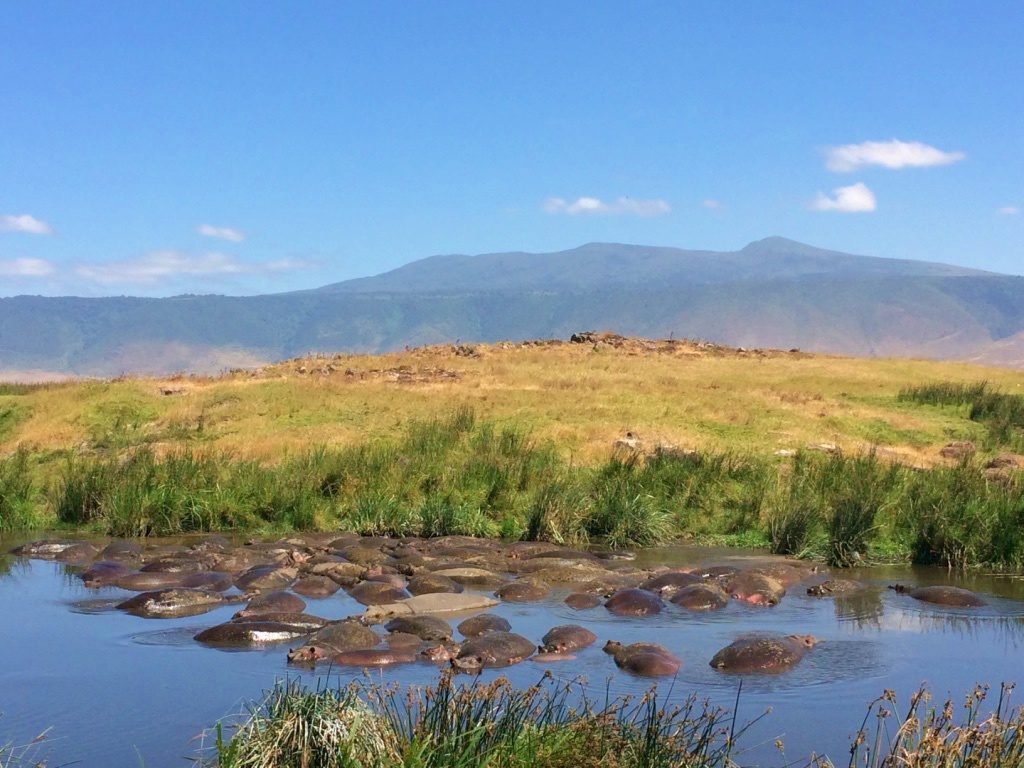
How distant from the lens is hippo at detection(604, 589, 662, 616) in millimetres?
12008

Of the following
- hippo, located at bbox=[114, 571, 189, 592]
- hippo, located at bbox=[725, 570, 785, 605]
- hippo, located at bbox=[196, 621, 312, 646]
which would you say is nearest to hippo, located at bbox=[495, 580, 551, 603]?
hippo, located at bbox=[725, 570, 785, 605]

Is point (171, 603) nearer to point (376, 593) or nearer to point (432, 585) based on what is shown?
point (376, 593)

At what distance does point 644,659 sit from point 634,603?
7.81 feet

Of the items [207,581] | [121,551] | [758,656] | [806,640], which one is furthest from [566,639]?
[121,551]

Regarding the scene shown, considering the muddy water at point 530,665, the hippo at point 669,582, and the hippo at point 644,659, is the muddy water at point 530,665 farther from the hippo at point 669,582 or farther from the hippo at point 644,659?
the hippo at point 669,582

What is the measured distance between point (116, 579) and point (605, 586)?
5660 mm

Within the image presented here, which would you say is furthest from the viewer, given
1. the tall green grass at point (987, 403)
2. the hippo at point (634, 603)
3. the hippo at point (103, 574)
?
the tall green grass at point (987, 403)

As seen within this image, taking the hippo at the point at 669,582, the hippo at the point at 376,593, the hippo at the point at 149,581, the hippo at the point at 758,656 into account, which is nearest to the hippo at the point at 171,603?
the hippo at the point at 149,581

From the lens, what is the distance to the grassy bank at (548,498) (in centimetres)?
1570

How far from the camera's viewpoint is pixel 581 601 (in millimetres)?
12352

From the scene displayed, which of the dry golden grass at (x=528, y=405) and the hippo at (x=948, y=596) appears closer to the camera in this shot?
the hippo at (x=948, y=596)

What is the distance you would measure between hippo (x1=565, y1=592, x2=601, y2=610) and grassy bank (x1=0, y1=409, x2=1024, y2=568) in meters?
4.05

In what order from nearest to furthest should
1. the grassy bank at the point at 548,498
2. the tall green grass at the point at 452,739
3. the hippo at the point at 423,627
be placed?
the tall green grass at the point at 452,739
the hippo at the point at 423,627
the grassy bank at the point at 548,498

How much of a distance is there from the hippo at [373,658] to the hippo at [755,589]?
4.41m
